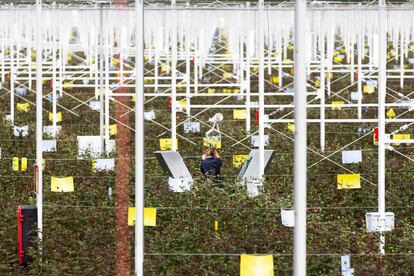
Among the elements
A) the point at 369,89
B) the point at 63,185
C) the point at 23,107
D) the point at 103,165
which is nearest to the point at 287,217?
the point at 63,185

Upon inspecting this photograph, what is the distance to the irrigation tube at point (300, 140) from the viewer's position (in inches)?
337

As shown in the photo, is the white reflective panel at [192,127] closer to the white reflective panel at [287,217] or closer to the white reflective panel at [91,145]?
the white reflective panel at [91,145]

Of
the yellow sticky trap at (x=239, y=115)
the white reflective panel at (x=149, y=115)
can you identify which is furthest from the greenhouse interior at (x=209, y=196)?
the yellow sticky trap at (x=239, y=115)

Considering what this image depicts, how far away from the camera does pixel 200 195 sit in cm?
1577

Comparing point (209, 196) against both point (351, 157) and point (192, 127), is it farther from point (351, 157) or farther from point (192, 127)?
point (192, 127)

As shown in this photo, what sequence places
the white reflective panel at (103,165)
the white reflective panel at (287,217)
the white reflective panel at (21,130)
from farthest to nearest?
the white reflective panel at (21,130)
the white reflective panel at (103,165)
the white reflective panel at (287,217)

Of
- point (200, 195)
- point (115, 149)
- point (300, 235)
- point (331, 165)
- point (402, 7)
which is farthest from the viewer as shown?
point (402, 7)

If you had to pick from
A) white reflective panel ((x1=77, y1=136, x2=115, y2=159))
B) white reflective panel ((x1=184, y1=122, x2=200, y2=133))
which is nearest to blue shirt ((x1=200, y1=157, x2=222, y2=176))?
white reflective panel ((x1=77, y1=136, x2=115, y2=159))

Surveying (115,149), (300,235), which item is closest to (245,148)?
(115,149)

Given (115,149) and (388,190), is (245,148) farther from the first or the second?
(388,190)

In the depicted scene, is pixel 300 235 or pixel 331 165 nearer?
pixel 300 235

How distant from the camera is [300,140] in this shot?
8.58 meters

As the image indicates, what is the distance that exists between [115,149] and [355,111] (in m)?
7.80

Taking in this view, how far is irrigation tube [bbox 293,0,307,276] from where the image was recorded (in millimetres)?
8570
